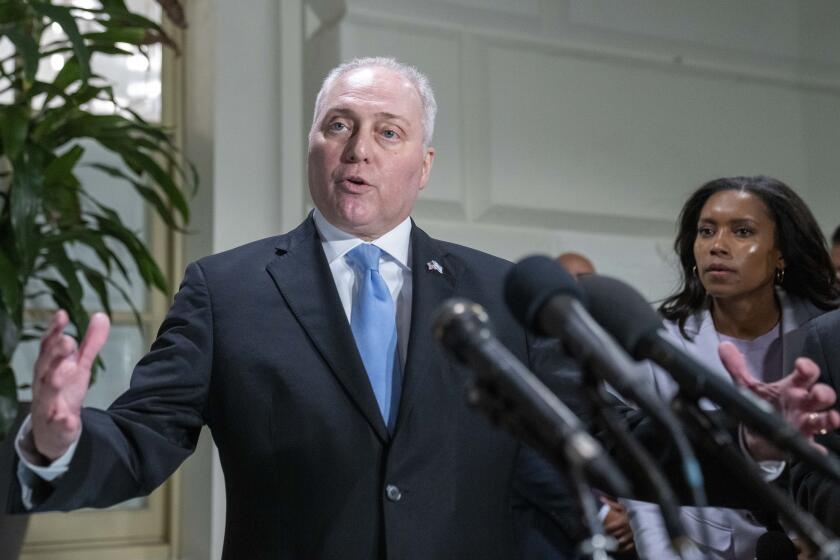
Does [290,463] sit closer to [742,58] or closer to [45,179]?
[45,179]

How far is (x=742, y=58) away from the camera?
397 cm

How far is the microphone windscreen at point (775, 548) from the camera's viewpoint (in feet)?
6.51

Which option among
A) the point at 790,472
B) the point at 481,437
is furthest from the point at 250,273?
the point at 790,472

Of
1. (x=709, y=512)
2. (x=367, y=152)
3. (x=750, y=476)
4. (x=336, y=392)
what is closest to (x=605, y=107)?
(x=709, y=512)

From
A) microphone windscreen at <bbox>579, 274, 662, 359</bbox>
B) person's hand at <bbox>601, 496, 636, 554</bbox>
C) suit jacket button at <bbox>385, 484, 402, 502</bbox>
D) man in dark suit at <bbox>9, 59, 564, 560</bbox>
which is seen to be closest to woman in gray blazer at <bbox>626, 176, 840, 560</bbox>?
person's hand at <bbox>601, 496, 636, 554</bbox>

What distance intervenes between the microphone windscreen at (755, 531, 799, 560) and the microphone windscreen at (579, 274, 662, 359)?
1.15m

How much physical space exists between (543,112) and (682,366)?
107 inches

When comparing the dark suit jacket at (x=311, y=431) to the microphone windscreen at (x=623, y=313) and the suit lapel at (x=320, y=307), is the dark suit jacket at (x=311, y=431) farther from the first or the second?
the microphone windscreen at (x=623, y=313)

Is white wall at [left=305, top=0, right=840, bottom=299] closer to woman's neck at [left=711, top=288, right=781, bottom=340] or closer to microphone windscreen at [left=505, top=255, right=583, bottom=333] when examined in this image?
woman's neck at [left=711, top=288, right=781, bottom=340]

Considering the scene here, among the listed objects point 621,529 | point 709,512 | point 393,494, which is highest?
point 393,494

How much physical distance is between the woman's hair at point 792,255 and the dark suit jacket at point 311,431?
48.3 inches

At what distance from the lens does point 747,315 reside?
8.71ft

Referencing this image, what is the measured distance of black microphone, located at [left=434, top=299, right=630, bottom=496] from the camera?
2.55 feet

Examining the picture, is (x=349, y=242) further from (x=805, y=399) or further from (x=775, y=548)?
(x=775, y=548)
